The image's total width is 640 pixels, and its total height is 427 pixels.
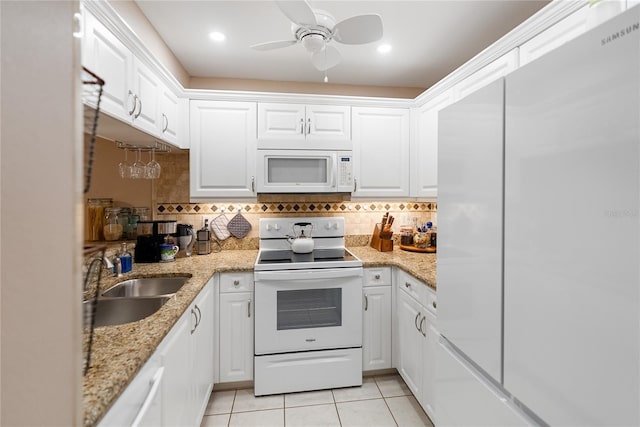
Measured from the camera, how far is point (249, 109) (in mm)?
2535

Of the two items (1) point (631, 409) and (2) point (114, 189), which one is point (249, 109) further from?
(1) point (631, 409)

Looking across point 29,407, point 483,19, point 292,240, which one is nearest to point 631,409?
point 29,407

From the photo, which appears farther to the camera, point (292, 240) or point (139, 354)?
point (292, 240)

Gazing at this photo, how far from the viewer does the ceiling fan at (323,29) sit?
139 centimetres

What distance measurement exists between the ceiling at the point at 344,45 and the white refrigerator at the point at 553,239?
1.05 metres

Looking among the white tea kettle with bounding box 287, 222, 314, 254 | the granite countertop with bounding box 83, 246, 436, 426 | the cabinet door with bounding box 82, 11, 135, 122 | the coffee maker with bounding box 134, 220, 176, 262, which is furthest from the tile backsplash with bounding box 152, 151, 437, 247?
the cabinet door with bounding box 82, 11, 135, 122

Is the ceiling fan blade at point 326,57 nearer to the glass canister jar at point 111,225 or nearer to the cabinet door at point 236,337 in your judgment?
the cabinet door at point 236,337

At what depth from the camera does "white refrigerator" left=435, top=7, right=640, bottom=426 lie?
629 mm

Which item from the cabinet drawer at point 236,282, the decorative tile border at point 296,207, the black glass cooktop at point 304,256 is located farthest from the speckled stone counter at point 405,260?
the cabinet drawer at point 236,282

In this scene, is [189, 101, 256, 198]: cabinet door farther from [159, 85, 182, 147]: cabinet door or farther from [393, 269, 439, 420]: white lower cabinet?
[393, 269, 439, 420]: white lower cabinet

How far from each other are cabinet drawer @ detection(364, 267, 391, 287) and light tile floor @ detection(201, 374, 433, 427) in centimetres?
75

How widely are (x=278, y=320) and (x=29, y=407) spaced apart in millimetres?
1951

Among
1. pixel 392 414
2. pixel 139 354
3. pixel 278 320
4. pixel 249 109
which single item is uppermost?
pixel 249 109

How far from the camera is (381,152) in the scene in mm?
2723
